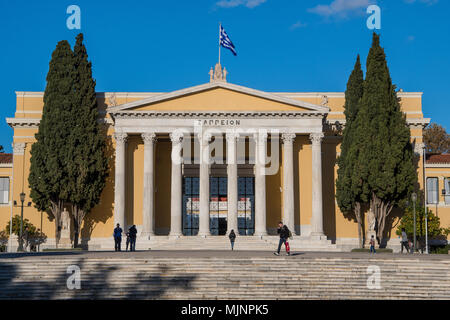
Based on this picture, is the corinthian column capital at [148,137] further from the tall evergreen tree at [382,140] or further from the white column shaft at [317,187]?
the tall evergreen tree at [382,140]

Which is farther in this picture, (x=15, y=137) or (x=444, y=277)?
(x=15, y=137)

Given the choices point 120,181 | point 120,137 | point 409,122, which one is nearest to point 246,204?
point 120,181

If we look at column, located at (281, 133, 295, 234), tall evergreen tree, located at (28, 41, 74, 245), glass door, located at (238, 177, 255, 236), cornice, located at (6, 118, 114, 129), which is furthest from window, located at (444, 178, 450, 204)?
tall evergreen tree, located at (28, 41, 74, 245)

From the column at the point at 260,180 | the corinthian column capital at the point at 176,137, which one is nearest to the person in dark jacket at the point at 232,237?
the column at the point at 260,180

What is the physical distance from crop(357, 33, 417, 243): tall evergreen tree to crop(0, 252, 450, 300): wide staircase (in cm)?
1725

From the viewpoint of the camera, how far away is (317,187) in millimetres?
45562

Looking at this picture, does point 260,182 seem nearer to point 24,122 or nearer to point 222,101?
point 222,101

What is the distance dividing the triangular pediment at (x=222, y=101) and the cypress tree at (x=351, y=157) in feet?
6.58

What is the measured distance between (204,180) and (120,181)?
6.14 m

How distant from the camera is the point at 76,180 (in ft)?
145
